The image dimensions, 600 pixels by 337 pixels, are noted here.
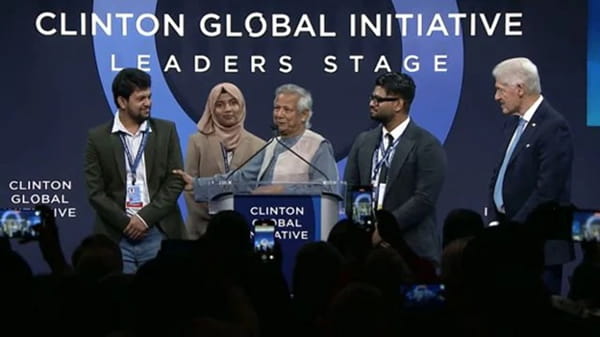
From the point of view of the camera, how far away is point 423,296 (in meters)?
5.55

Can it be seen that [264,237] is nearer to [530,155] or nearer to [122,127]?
[530,155]

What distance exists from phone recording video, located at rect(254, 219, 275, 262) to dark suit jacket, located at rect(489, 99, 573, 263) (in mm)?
1731

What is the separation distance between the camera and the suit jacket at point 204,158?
10.2 metres

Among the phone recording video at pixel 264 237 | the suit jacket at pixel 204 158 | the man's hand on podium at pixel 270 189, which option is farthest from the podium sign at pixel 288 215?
the suit jacket at pixel 204 158

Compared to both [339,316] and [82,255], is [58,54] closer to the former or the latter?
[82,255]

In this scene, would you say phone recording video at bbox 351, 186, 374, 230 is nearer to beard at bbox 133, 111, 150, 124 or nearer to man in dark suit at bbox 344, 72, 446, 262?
man in dark suit at bbox 344, 72, 446, 262

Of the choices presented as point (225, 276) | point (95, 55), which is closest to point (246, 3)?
point (95, 55)

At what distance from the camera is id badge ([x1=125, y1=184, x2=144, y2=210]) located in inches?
366

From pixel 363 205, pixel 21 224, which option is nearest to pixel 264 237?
pixel 363 205

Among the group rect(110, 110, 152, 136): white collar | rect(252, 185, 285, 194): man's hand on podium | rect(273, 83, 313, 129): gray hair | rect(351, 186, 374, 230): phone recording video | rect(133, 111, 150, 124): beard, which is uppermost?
rect(273, 83, 313, 129): gray hair

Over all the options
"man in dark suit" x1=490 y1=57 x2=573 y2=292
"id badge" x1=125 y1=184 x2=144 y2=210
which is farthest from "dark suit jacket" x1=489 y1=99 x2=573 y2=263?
"id badge" x1=125 y1=184 x2=144 y2=210

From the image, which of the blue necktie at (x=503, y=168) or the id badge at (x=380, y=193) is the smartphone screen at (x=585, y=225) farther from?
the id badge at (x=380, y=193)

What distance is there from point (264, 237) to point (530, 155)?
2011 mm

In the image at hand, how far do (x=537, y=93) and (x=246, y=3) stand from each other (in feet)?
10.2
